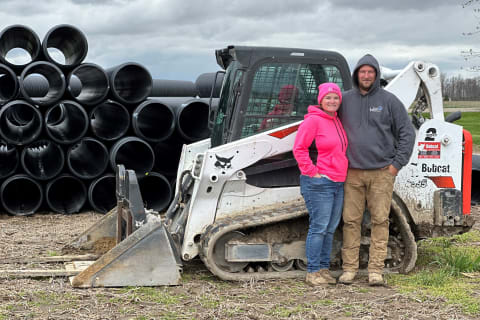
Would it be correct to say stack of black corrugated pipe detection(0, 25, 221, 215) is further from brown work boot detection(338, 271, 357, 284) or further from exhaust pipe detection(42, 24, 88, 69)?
brown work boot detection(338, 271, 357, 284)

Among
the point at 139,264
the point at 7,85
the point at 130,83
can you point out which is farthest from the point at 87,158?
the point at 139,264

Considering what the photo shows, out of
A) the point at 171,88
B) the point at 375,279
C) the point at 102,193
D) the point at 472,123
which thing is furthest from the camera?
the point at 472,123

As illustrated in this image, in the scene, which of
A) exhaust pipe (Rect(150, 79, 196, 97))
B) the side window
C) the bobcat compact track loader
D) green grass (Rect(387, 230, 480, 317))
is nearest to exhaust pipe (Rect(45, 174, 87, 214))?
the bobcat compact track loader

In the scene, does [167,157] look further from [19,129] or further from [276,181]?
[276,181]

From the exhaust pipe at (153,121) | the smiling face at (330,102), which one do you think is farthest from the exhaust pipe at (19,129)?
the smiling face at (330,102)

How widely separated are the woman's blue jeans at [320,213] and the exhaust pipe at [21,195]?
20.6 feet

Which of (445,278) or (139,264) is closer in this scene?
(139,264)

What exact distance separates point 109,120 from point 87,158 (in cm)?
79

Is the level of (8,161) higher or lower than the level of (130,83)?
lower

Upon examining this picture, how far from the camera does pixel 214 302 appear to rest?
5.84 meters

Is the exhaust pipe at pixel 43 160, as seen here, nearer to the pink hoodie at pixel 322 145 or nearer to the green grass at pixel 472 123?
the pink hoodie at pixel 322 145

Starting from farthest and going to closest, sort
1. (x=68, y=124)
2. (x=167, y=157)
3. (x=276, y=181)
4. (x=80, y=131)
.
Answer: (x=167, y=157), (x=68, y=124), (x=80, y=131), (x=276, y=181)

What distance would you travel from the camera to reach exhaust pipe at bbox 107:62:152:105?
11.4 meters

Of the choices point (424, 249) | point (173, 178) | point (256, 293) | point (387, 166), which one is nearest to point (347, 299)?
point (256, 293)
